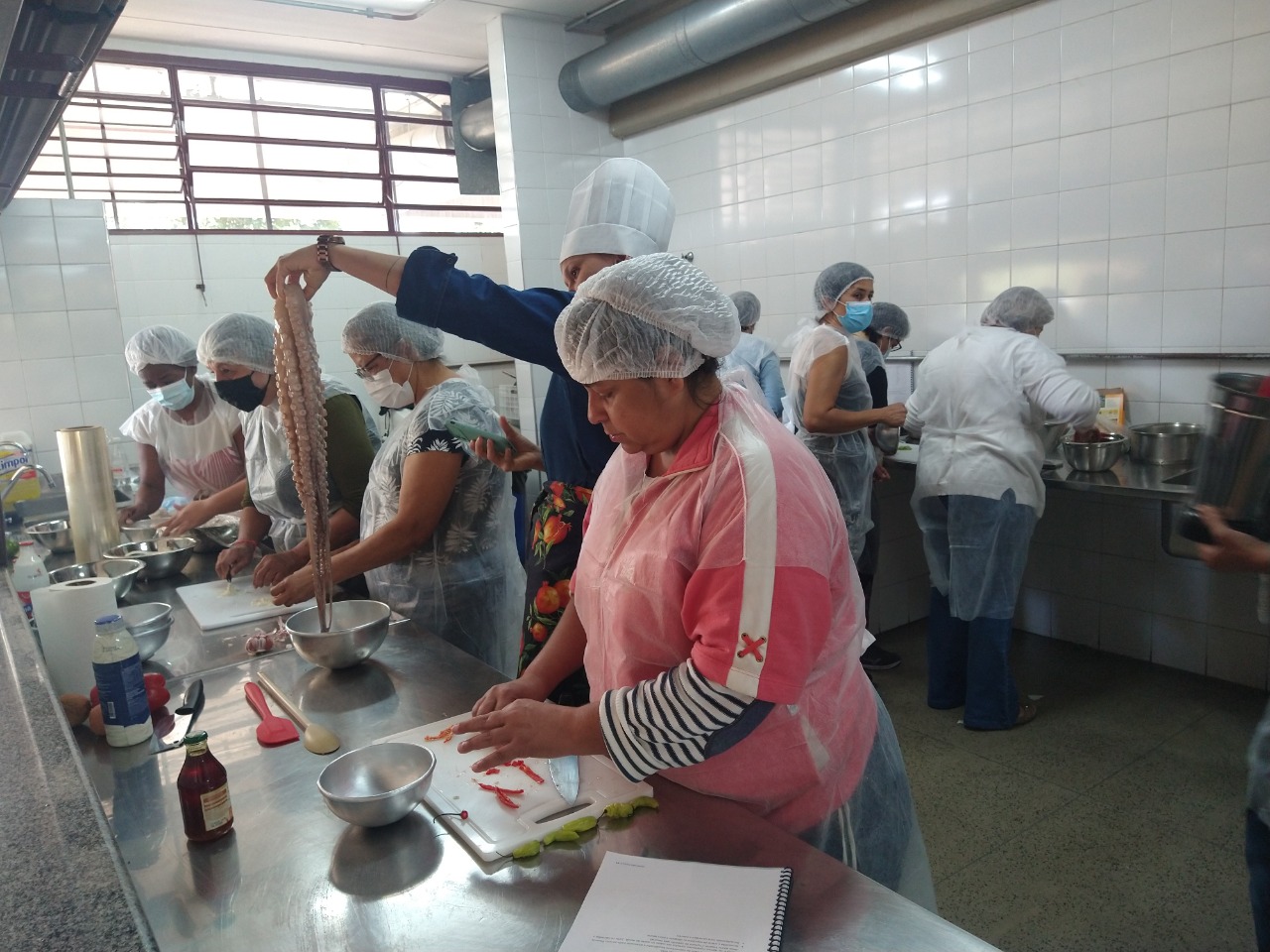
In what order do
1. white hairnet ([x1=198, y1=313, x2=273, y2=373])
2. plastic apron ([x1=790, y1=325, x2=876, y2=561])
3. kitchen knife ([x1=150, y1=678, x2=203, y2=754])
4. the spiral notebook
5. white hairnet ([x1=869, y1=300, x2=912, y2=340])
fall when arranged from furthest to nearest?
white hairnet ([x1=869, y1=300, x2=912, y2=340]) → plastic apron ([x1=790, y1=325, x2=876, y2=561]) → white hairnet ([x1=198, y1=313, x2=273, y2=373]) → kitchen knife ([x1=150, y1=678, x2=203, y2=754]) → the spiral notebook

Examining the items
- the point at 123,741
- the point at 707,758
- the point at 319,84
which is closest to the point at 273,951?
the point at 707,758

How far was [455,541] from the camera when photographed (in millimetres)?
2516

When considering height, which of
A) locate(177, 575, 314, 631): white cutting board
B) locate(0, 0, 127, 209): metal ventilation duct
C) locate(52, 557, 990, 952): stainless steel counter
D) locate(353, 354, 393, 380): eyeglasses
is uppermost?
locate(0, 0, 127, 209): metal ventilation duct

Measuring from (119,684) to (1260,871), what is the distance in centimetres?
195

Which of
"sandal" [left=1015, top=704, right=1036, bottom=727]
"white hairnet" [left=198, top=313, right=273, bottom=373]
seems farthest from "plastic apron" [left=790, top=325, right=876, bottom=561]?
"white hairnet" [left=198, top=313, right=273, bottom=373]

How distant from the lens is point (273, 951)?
1.00 metres

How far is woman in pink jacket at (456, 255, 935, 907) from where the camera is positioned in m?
1.15

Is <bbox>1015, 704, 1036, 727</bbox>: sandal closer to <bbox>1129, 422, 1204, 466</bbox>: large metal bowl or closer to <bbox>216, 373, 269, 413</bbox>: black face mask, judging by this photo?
<bbox>1129, 422, 1204, 466</bbox>: large metal bowl

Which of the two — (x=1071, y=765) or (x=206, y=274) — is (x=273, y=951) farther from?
(x=206, y=274)

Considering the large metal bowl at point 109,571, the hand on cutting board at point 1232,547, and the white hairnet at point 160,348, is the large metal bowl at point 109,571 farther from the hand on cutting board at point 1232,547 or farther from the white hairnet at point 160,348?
the hand on cutting board at point 1232,547

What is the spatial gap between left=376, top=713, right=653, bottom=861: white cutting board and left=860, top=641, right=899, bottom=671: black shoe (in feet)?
9.64

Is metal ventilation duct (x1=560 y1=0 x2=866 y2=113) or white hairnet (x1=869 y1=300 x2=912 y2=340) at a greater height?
metal ventilation duct (x1=560 y1=0 x2=866 y2=113)

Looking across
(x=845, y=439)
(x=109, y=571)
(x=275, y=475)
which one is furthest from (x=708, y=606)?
(x=845, y=439)

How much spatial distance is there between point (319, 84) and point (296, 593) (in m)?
5.68
